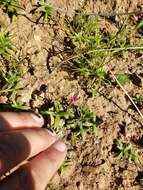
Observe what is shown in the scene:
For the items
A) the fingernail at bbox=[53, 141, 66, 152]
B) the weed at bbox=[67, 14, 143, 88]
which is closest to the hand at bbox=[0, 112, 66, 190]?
the fingernail at bbox=[53, 141, 66, 152]

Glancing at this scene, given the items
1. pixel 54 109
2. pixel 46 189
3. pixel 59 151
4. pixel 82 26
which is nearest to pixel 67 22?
pixel 82 26

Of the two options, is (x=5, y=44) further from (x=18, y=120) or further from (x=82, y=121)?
(x=82, y=121)

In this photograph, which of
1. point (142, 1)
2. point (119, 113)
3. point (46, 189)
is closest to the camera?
point (46, 189)

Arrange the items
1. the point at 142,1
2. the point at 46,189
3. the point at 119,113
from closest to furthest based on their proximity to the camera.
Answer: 1. the point at 46,189
2. the point at 119,113
3. the point at 142,1

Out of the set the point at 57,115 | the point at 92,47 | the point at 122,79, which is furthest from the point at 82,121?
the point at 92,47

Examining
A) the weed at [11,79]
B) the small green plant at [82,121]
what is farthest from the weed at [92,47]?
the weed at [11,79]

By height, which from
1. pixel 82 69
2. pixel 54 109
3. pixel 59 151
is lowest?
pixel 59 151

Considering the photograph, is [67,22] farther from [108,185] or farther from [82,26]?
[108,185]
